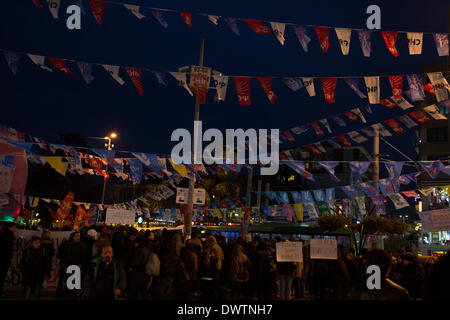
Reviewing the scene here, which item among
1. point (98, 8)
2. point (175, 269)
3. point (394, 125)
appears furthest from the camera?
point (394, 125)

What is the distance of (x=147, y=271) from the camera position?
895cm

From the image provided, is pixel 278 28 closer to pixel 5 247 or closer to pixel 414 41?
pixel 414 41

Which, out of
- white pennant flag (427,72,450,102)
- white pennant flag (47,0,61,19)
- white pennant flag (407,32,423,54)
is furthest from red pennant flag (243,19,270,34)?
white pennant flag (427,72,450,102)

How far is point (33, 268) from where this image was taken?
959 cm

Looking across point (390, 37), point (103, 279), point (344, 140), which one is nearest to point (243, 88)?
point (390, 37)

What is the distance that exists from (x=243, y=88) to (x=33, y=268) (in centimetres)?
897

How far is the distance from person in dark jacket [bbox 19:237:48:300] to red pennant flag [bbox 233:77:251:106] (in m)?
8.25

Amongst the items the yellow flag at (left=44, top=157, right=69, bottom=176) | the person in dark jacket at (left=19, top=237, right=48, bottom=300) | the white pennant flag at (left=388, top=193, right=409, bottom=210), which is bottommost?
the person in dark jacket at (left=19, top=237, right=48, bottom=300)

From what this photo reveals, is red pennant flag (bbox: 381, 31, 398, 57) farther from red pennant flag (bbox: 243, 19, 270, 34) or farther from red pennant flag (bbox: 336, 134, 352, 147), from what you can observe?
red pennant flag (bbox: 336, 134, 352, 147)

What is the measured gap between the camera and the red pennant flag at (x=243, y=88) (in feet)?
47.6

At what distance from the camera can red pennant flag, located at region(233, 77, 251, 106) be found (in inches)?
571

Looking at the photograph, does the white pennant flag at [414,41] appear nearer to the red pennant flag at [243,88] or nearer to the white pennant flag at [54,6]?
the red pennant flag at [243,88]
